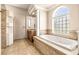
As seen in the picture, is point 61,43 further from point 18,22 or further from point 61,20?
point 18,22

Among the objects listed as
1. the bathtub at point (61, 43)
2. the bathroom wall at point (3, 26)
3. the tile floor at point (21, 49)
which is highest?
the bathroom wall at point (3, 26)

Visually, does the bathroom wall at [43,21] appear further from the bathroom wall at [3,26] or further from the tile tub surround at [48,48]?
the bathroom wall at [3,26]

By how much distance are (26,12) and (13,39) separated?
56cm

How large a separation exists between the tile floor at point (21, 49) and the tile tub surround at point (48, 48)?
0.32 feet

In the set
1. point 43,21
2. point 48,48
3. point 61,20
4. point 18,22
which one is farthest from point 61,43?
point 18,22

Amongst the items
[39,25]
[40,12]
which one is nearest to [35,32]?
[39,25]

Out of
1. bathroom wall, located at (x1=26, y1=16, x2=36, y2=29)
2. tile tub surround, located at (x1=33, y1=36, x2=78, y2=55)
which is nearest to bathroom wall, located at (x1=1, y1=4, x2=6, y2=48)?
bathroom wall, located at (x1=26, y1=16, x2=36, y2=29)

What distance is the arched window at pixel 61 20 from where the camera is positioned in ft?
4.75

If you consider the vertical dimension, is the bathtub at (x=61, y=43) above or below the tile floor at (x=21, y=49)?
above

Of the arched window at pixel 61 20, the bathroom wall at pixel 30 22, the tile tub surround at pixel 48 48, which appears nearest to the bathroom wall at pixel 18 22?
the bathroom wall at pixel 30 22

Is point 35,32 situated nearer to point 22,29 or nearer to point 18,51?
point 22,29

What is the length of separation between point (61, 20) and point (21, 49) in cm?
89

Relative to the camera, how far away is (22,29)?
5.17 feet
